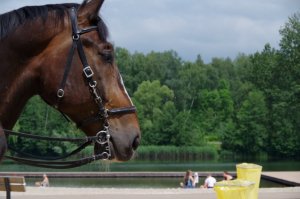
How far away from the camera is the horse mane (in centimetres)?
335

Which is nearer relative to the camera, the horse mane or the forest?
the horse mane

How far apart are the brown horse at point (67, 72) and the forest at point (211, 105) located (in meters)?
39.5

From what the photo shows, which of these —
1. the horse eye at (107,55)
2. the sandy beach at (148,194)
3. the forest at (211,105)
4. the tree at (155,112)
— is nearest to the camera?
the horse eye at (107,55)

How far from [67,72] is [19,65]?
311mm

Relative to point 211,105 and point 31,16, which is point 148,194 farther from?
point 211,105

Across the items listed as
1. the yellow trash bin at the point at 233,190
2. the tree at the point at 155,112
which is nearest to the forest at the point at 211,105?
the tree at the point at 155,112

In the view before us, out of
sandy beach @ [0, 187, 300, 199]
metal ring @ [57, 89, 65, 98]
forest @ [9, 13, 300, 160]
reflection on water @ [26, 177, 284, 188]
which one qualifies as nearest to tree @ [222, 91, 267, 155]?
forest @ [9, 13, 300, 160]

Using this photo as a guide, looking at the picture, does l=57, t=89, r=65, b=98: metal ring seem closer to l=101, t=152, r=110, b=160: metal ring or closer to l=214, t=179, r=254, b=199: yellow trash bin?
l=101, t=152, r=110, b=160: metal ring

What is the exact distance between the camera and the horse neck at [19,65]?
3.36 metres

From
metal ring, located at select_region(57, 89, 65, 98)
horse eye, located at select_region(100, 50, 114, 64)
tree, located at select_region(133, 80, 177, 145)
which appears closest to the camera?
metal ring, located at select_region(57, 89, 65, 98)

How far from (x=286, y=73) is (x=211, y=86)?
127 ft

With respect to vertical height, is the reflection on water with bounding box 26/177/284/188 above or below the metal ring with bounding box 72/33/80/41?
below

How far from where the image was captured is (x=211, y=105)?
303 feet

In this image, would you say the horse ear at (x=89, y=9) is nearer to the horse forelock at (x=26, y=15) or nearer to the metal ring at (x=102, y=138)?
the horse forelock at (x=26, y=15)
